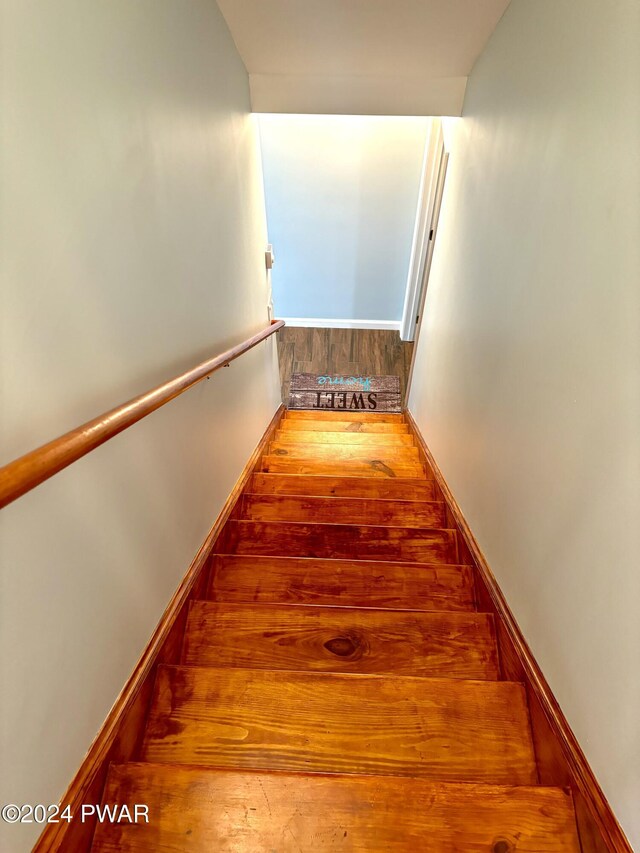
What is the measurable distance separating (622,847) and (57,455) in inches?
46.7

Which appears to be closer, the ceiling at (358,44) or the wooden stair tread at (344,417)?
the ceiling at (358,44)

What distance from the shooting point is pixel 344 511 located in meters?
2.03

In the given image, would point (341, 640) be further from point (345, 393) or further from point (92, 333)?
point (345, 393)

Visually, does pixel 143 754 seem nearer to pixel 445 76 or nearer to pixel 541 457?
pixel 541 457

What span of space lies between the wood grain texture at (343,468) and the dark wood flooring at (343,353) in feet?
6.78

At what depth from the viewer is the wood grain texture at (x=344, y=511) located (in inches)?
79.1

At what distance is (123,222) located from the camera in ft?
3.22

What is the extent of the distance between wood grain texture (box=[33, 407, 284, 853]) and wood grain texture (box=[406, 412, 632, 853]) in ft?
3.12

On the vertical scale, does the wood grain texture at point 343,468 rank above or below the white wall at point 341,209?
below

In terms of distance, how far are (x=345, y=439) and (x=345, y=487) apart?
91 cm

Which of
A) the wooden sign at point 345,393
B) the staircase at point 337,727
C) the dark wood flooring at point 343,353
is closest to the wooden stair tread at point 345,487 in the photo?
the staircase at point 337,727

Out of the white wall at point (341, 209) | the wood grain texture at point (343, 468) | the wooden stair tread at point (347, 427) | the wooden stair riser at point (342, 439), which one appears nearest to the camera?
the wood grain texture at point (343, 468)

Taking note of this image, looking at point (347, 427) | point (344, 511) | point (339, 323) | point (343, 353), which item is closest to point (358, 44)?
point (344, 511)

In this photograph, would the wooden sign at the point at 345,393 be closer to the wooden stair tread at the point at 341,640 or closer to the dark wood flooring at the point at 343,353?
the dark wood flooring at the point at 343,353
